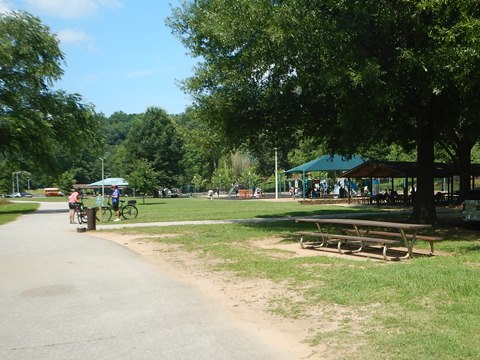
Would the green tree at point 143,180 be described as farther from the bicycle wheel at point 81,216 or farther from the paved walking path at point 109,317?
the paved walking path at point 109,317

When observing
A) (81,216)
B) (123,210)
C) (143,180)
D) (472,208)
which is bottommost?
(81,216)

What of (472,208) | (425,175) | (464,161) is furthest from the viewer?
(464,161)

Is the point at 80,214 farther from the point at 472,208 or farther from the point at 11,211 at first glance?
the point at 11,211

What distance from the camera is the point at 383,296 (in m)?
7.11

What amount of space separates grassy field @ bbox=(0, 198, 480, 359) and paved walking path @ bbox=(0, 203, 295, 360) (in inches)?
38.1

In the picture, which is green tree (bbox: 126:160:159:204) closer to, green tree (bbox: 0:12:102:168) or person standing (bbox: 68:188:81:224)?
green tree (bbox: 0:12:102:168)

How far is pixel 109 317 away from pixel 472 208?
47.3ft

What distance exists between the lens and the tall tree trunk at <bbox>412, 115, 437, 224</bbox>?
17.8m

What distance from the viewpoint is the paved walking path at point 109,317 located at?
533 centimetres

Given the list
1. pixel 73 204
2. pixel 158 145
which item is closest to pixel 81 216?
pixel 73 204

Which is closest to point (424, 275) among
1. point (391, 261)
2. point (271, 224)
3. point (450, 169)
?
point (391, 261)

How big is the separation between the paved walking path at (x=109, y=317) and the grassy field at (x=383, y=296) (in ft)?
3.17

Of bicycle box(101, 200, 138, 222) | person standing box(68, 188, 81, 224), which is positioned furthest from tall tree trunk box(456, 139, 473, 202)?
person standing box(68, 188, 81, 224)

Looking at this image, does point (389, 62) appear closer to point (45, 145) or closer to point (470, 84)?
point (470, 84)
